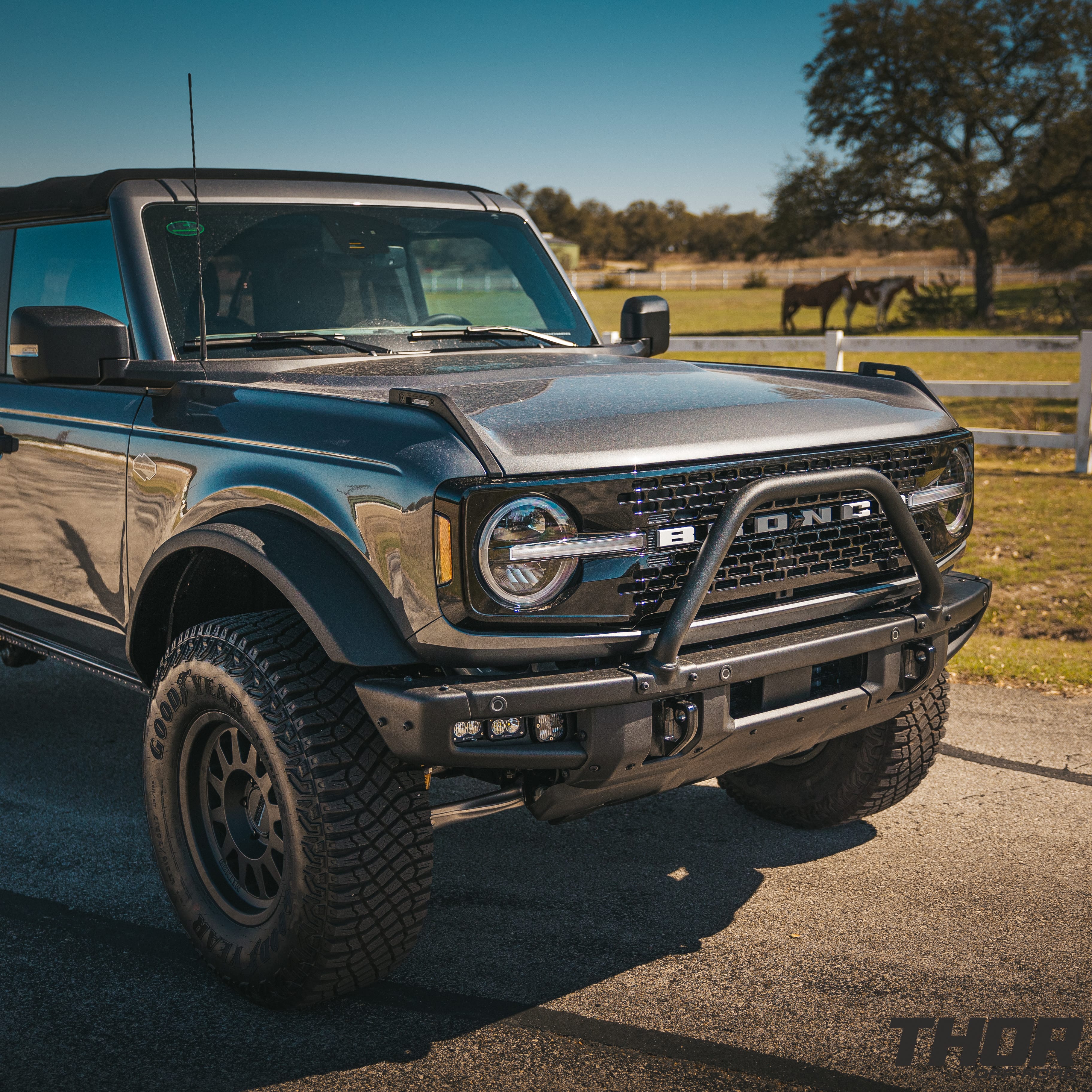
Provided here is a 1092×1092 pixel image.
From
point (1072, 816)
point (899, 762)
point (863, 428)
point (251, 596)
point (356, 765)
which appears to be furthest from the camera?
point (1072, 816)

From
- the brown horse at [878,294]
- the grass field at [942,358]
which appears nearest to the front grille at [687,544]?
the grass field at [942,358]

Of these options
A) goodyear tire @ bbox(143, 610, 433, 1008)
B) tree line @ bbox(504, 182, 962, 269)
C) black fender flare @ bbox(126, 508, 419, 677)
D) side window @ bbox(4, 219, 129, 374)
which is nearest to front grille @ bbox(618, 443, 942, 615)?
black fender flare @ bbox(126, 508, 419, 677)

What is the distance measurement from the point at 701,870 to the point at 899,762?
0.71m

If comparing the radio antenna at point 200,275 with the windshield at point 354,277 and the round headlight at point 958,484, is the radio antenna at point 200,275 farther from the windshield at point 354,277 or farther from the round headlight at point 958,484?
the round headlight at point 958,484

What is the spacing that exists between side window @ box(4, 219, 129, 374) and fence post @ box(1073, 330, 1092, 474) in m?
9.12

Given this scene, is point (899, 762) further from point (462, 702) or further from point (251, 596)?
point (251, 596)

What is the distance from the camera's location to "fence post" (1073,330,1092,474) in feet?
34.5

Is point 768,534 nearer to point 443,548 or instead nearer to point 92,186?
point 443,548

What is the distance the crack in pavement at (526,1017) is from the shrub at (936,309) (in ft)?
113

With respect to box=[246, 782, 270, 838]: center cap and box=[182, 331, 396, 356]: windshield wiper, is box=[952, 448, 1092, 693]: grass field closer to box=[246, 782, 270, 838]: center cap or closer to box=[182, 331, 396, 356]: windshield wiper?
box=[182, 331, 396, 356]: windshield wiper

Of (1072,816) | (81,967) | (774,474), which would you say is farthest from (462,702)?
(1072,816)

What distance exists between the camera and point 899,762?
3682 mm

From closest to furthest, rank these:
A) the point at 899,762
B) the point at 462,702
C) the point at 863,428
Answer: the point at 462,702 < the point at 863,428 < the point at 899,762

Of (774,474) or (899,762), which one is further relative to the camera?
(899,762)
